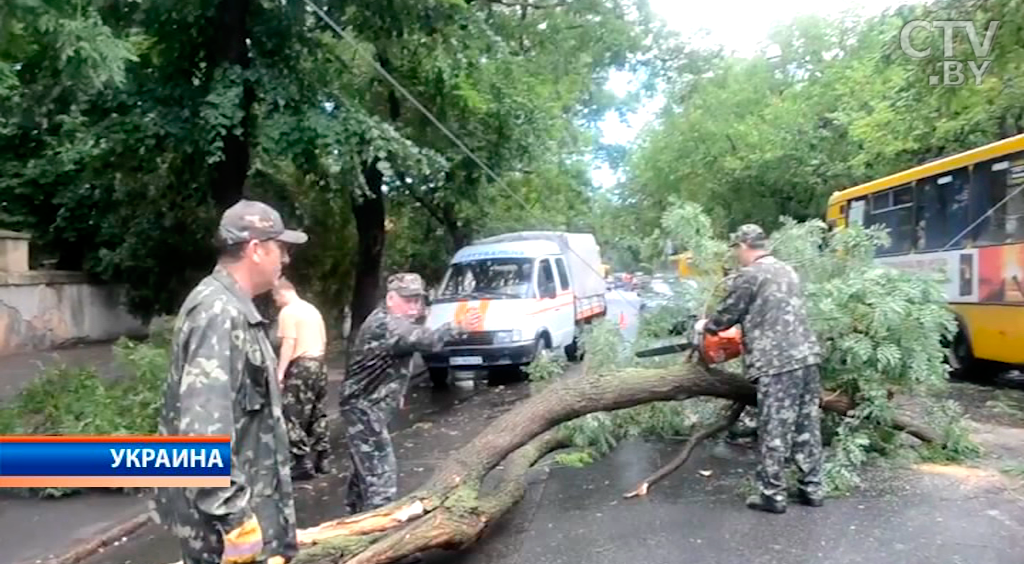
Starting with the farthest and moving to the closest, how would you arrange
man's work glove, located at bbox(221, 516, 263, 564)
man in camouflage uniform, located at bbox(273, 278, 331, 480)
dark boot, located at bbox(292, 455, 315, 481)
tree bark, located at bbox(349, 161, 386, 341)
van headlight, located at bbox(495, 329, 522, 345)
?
tree bark, located at bbox(349, 161, 386, 341)
van headlight, located at bbox(495, 329, 522, 345)
dark boot, located at bbox(292, 455, 315, 481)
man in camouflage uniform, located at bbox(273, 278, 331, 480)
man's work glove, located at bbox(221, 516, 263, 564)

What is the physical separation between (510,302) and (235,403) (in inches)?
431

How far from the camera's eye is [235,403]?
3.04 metres

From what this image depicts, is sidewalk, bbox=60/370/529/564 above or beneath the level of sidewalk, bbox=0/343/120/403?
beneath

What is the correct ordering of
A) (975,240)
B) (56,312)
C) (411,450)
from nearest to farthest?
(411,450), (975,240), (56,312)

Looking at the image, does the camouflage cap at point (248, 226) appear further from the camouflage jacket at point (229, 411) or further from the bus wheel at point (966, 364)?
the bus wheel at point (966, 364)

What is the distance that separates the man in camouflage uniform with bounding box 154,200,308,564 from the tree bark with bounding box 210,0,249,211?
746cm

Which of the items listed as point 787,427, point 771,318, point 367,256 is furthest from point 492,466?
point 367,256

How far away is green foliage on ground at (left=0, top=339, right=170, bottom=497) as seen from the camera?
7672 millimetres

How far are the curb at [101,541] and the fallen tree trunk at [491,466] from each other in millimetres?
1771

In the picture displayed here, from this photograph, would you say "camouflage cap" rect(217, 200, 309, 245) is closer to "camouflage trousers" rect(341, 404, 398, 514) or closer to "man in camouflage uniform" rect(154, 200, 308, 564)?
"man in camouflage uniform" rect(154, 200, 308, 564)

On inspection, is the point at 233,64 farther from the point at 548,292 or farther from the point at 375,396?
the point at 548,292

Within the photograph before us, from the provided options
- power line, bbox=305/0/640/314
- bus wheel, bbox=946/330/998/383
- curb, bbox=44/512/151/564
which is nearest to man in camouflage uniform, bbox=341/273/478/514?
curb, bbox=44/512/151/564

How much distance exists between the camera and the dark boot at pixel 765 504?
6180 mm

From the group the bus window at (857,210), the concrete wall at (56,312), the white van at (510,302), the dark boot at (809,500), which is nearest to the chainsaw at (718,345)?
the dark boot at (809,500)
